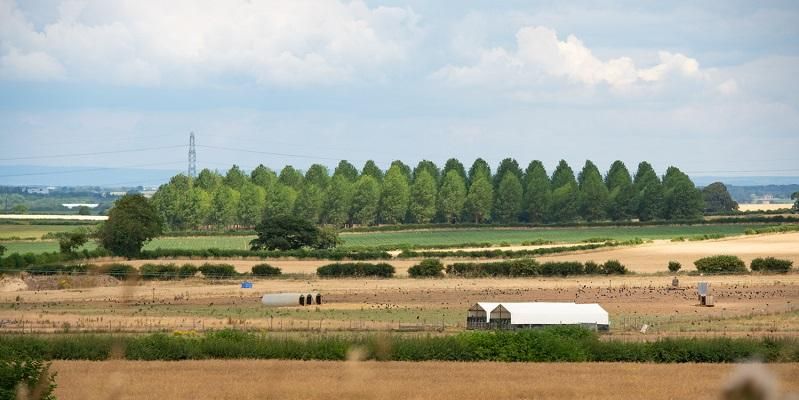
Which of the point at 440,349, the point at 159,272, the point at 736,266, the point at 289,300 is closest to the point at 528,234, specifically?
the point at 736,266

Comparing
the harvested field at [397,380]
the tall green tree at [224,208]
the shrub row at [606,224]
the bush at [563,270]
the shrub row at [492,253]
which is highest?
the tall green tree at [224,208]

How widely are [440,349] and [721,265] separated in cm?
5730

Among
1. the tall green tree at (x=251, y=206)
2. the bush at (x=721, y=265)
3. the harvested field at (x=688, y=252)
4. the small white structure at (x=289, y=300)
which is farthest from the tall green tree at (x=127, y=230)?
Result: the tall green tree at (x=251, y=206)

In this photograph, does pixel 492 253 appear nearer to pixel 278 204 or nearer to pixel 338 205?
pixel 338 205

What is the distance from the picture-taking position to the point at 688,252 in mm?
117812

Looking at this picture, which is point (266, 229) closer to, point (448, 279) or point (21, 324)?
point (448, 279)

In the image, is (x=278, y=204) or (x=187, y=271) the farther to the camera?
(x=278, y=204)

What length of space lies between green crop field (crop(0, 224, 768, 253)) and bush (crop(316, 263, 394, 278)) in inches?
1679

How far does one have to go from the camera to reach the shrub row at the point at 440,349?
39.5 meters

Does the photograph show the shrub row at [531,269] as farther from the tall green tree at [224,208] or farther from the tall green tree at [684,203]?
the tall green tree at [684,203]

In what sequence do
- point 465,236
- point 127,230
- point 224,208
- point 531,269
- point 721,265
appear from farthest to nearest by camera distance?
point 224,208 → point 465,236 → point 127,230 → point 721,265 → point 531,269

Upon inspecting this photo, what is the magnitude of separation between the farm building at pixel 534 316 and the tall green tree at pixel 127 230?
193 feet

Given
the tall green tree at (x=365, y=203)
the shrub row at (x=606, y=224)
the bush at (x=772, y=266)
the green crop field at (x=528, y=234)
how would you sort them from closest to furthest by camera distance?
the bush at (x=772, y=266) < the green crop field at (x=528, y=234) < the shrub row at (x=606, y=224) < the tall green tree at (x=365, y=203)

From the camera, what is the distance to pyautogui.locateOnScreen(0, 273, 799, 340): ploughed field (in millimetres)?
54188
